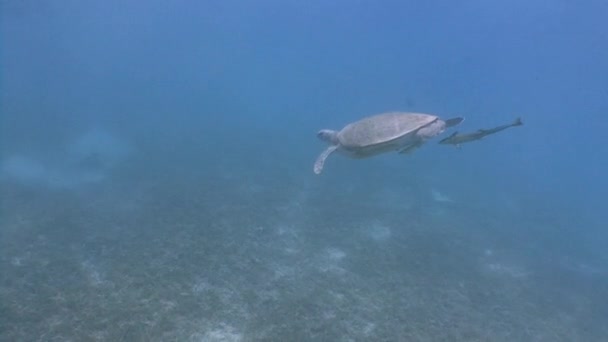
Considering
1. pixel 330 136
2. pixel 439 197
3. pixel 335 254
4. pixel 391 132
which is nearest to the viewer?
pixel 391 132

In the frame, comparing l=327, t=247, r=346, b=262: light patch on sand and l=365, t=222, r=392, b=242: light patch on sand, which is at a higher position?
l=365, t=222, r=392, b=242: light patch on sand

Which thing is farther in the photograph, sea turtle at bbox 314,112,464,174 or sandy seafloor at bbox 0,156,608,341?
sandy seafloor at bbox 0,156,608,341

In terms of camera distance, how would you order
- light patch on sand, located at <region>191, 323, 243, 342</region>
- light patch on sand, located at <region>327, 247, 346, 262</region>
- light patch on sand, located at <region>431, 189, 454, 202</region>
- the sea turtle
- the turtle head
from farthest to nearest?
1. light patch on sand, located at <region>431, 189, 454, 202</region>
2. light patch on sand, located at <region>327, 247, 346, 262</region>
3. the turtle head
4. light patch on sand, located at <region>191, 323, 243, 342</region>
5. the sea turtle

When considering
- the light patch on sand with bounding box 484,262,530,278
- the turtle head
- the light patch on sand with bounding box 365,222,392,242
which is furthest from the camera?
the light patch on sand with bounding box 365,222,392,242

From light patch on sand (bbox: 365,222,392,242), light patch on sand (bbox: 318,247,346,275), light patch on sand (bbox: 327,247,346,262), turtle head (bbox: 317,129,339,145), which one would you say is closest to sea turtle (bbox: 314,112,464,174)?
turtle head (bbox: 317,129,339,145)

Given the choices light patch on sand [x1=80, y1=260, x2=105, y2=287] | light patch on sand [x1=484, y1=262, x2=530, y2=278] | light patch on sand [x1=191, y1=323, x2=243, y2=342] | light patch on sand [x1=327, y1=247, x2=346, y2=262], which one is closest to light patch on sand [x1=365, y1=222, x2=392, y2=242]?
light patch on sand [x1=327, y1=247, x2=346, y2=262]

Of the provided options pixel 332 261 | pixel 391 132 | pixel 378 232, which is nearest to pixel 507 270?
pixel 378 232

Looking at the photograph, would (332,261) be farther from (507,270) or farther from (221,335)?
(507,270)

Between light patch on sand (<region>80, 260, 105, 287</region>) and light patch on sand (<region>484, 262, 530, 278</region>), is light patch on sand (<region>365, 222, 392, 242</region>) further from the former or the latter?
light patch on sand (<region>80, 260, 105, 287</region>)

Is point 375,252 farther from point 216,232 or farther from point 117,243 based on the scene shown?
point 117,243

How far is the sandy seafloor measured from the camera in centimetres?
874

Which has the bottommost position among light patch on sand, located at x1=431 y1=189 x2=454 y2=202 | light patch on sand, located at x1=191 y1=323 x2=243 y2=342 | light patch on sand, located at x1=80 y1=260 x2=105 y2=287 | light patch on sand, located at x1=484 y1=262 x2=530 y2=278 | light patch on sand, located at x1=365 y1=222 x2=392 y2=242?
light patch on sand, located at x1=191 y1=323 x2=243 y2=342

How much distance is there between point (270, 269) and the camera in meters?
11.1

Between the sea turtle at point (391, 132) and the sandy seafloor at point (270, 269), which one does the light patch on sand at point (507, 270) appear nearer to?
the sandy seafloor at point (270, 269)
